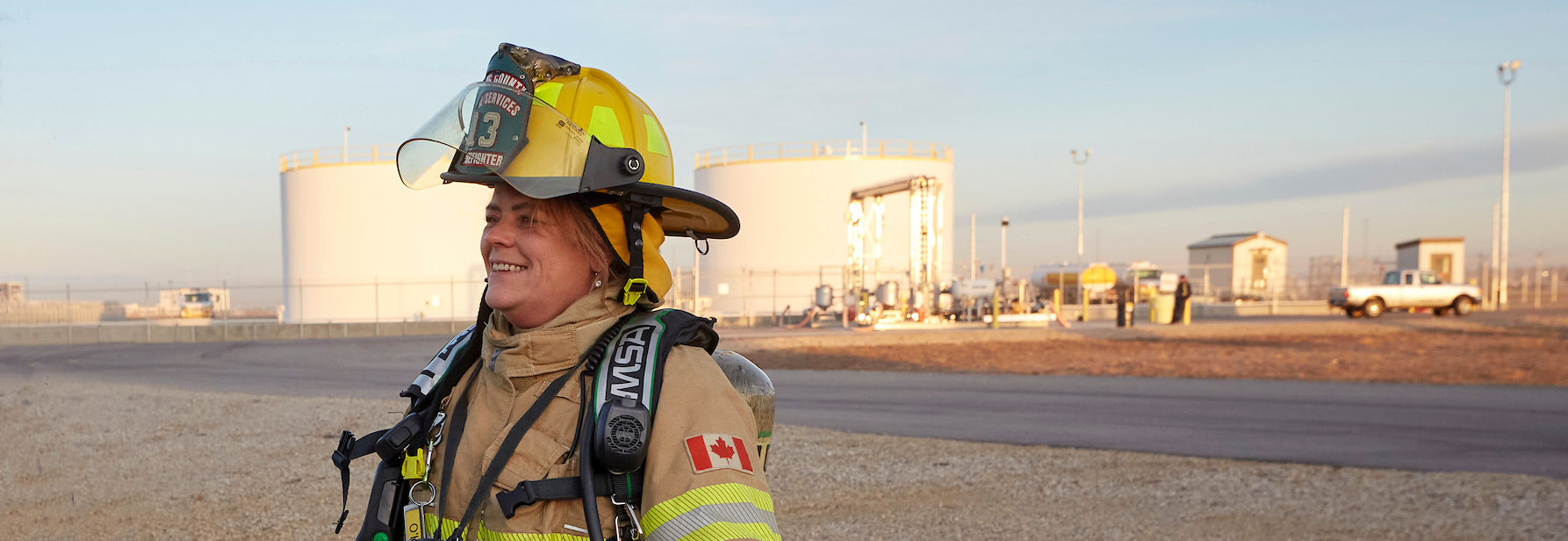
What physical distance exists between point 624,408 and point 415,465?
56 centimetres

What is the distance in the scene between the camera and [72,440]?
9.09 metres

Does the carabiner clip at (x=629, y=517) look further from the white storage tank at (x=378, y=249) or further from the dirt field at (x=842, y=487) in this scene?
the white storage tank at (x=378, y=249)

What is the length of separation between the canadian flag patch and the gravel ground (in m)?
4.66

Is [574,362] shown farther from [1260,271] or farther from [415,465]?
[1260,271]

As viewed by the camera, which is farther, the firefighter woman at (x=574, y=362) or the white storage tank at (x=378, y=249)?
the white storage tank at (x=378, y=249)

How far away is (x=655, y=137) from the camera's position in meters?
1.98

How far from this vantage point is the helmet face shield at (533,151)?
5.85 ft

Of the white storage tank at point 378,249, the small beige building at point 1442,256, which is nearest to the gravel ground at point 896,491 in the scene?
the white storage tank at point 378,249

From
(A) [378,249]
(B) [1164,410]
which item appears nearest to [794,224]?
(A) [378,249]

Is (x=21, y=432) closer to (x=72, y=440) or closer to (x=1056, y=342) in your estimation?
(x=72, y=440)

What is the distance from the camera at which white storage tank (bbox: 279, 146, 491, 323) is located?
113ft

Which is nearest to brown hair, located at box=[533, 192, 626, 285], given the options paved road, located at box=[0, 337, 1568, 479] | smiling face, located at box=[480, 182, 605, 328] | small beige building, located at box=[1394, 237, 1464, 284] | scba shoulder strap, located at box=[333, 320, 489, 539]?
smiling face, located at box=[480, 182, 605, 328]

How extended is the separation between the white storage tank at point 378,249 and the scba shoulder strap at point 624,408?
34.0 meters

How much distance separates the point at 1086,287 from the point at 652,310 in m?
44.2
